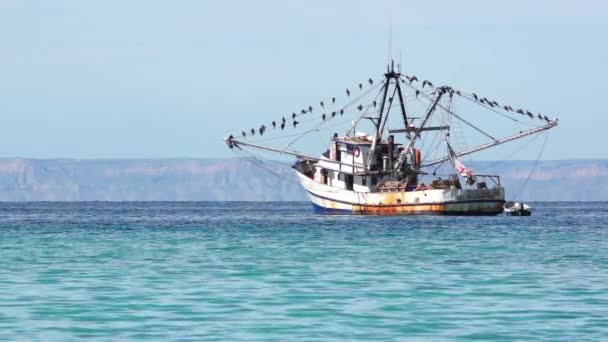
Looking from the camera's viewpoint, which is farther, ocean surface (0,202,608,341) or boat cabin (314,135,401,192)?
boat cabin (314,135,401,192)

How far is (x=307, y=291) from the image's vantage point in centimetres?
4362

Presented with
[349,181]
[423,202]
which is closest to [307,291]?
[423,202]

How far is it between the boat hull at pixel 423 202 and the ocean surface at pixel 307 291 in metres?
49.3

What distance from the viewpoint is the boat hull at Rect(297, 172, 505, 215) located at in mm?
127688

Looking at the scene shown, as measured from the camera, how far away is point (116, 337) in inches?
1282

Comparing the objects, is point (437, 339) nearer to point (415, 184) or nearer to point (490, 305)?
point (490, 305)

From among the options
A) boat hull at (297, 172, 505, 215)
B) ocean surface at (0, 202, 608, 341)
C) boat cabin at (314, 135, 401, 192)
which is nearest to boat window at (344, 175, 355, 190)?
boat cabin at (314, 135, 401, 192)

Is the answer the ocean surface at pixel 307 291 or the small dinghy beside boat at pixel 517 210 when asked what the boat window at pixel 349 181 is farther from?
the ocean surface at pixel 307 291

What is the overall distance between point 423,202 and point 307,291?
3364 inches

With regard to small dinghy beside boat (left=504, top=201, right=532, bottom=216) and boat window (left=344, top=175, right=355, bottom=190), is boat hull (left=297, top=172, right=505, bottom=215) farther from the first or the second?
small dinghy beside boat (left=504, top=201, right=532, bottom=216)

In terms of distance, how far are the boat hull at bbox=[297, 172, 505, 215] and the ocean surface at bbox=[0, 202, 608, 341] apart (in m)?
49.3

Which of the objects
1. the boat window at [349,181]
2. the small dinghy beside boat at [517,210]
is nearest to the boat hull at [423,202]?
the boat window at [349,181]

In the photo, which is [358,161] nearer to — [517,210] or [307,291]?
[517,210]

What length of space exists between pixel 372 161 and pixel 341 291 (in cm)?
8847
